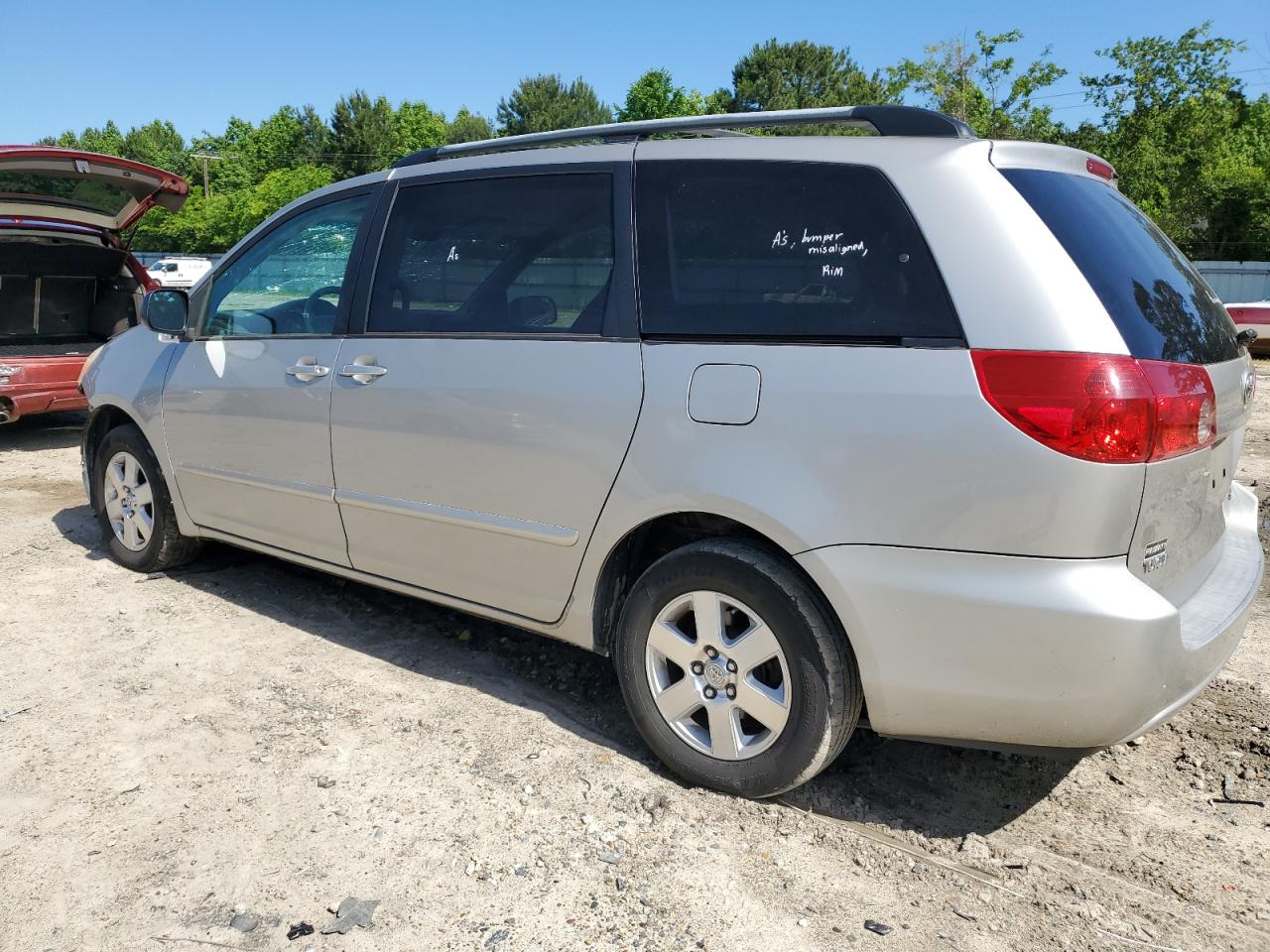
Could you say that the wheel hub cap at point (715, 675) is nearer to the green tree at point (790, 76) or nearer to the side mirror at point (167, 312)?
the side mirror at point (167, 312)

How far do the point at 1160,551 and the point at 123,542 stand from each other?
4745 mm

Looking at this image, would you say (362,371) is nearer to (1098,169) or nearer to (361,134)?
(1098,169)

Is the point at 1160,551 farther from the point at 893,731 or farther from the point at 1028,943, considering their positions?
the point at 1028,943

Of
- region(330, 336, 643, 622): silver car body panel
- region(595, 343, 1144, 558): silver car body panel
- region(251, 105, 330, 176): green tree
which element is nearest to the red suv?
region(330, 336, 643, 622): silver car body panel

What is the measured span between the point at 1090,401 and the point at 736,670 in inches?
46.8

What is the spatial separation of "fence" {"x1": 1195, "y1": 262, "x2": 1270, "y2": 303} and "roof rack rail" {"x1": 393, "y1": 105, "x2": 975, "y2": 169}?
28456 millimetres

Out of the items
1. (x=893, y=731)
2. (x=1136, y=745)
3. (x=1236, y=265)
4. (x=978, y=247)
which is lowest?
(x=1136, y=745)

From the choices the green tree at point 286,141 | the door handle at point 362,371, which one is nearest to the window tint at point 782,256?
the door handle at point 362,371

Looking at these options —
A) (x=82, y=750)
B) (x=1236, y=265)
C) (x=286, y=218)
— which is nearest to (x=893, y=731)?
(x=82, y=750)

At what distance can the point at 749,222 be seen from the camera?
116 inches

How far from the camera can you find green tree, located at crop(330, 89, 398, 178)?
254ft

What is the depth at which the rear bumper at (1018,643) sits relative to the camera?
2.40 m

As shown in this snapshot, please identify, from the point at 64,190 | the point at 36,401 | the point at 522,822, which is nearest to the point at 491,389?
the point at 522,822

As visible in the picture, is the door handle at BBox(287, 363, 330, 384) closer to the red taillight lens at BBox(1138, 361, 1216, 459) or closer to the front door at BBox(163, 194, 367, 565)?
the front door at BBox(163, 194, 367, 565)
